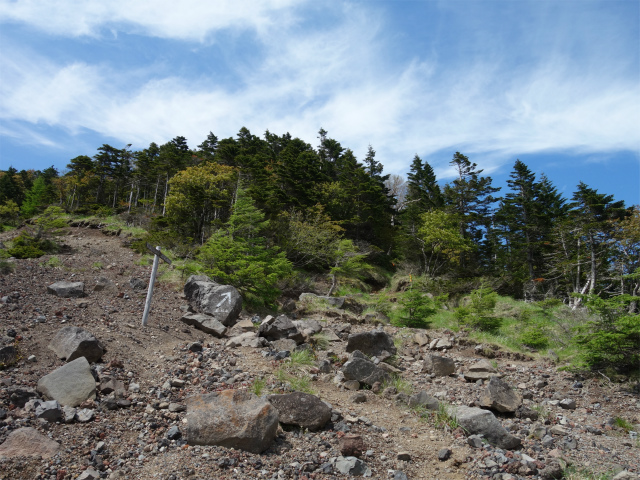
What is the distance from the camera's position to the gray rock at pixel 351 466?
3904mm

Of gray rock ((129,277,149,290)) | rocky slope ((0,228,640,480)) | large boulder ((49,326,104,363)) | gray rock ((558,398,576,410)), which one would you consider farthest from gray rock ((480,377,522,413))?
gray rock ((129,277,149,290))

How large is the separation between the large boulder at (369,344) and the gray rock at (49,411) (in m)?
5.97

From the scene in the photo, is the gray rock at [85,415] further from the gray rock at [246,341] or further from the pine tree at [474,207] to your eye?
the pine tree at [474,207]

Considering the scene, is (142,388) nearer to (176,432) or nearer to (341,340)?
(176,432)

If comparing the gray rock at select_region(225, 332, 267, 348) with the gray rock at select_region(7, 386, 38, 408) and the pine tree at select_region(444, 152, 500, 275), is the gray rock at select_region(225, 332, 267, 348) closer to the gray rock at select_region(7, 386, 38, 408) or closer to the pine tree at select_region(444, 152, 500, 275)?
the gray rock at select_region(7, 386, 38, 408)

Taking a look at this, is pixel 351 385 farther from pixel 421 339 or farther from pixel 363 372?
pixel 421 339

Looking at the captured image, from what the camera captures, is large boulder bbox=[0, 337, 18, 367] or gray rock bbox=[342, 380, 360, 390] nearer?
large boulder bbox=[0, 337, 18, 367]

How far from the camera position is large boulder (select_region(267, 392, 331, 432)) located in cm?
467

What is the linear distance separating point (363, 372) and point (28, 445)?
16.4 ft

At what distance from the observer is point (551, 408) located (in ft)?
21.9

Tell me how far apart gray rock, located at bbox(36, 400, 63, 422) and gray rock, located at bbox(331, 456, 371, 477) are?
10.7ft

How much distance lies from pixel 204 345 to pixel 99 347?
223cm

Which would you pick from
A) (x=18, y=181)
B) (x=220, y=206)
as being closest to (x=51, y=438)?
(x=220, y=206)

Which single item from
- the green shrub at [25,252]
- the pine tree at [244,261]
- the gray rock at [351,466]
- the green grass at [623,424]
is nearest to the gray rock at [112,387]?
the gray rock at [351,466]
